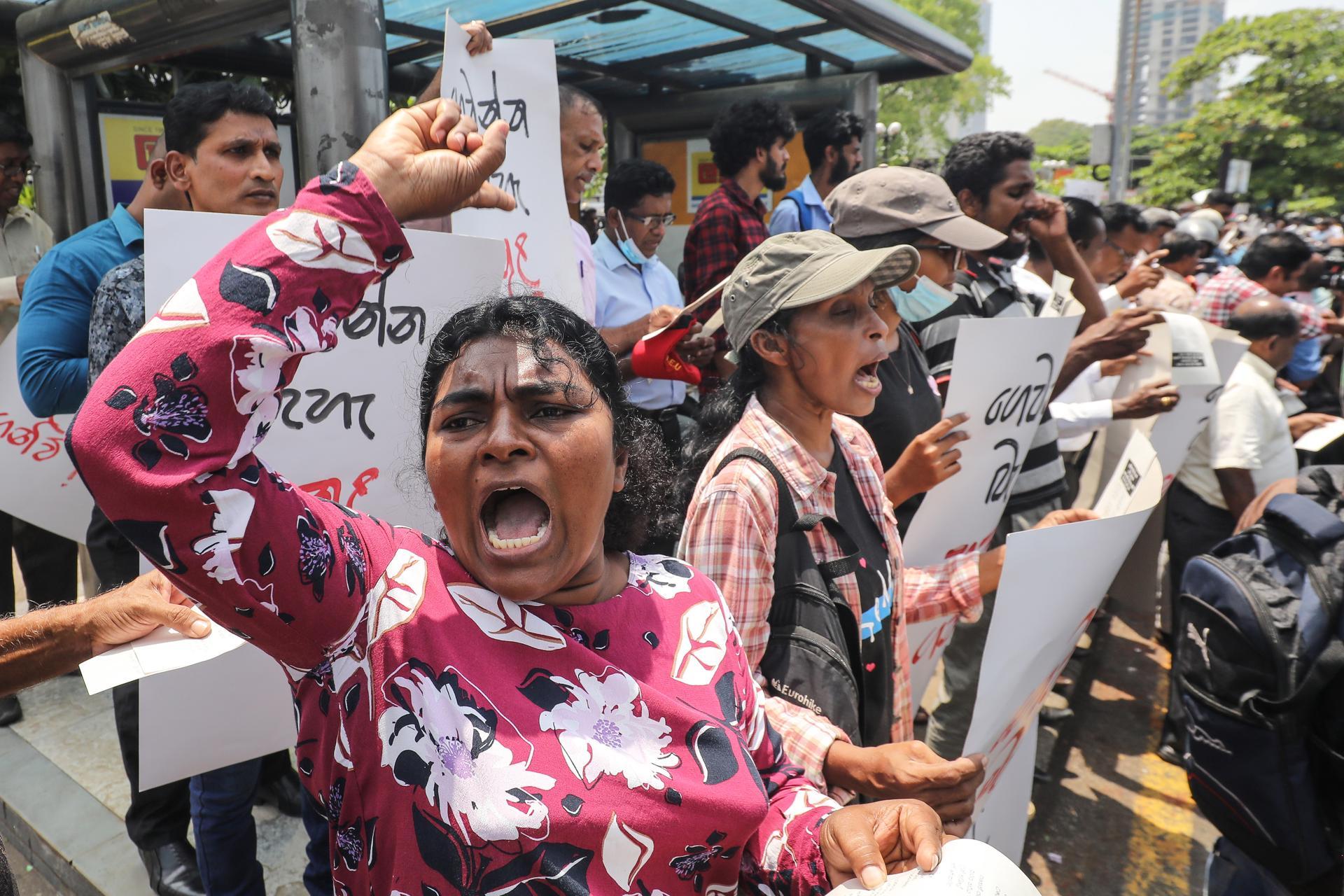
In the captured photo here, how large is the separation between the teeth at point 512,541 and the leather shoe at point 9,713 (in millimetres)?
3480

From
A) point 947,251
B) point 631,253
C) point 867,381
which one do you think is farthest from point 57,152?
point 867,381

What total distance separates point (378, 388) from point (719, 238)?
8.10 feet

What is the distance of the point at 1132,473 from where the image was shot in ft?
6.66

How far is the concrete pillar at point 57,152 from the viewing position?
4324 millimetres

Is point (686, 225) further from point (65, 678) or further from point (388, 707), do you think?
point (388, 707)

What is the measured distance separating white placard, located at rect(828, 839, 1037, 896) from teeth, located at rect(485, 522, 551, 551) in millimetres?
578

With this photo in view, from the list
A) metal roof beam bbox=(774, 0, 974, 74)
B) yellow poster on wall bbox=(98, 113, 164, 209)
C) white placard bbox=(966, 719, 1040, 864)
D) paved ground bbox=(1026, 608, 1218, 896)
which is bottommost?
paved ground bbox=(1026, 608, 1218, 896)

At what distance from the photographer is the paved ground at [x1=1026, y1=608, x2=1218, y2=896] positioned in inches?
127

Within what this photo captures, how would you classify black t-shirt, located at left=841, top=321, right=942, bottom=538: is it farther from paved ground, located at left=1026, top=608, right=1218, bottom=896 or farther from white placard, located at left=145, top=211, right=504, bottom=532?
paved ground, located at left=1026, top=608, right=1218, bottom=896

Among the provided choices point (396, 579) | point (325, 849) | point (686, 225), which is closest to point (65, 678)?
point (325, 849)

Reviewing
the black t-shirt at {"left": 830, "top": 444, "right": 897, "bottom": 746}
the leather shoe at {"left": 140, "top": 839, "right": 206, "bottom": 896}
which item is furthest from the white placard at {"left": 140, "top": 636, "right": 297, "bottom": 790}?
the black t-shirt at {"left": 830, "top": 444, "right": 897, "bottom": 746}

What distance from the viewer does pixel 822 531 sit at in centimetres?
180

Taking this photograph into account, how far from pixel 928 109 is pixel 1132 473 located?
42.2 metres

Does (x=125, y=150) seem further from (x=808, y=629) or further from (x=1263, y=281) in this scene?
→ (x=1263, y=281)
